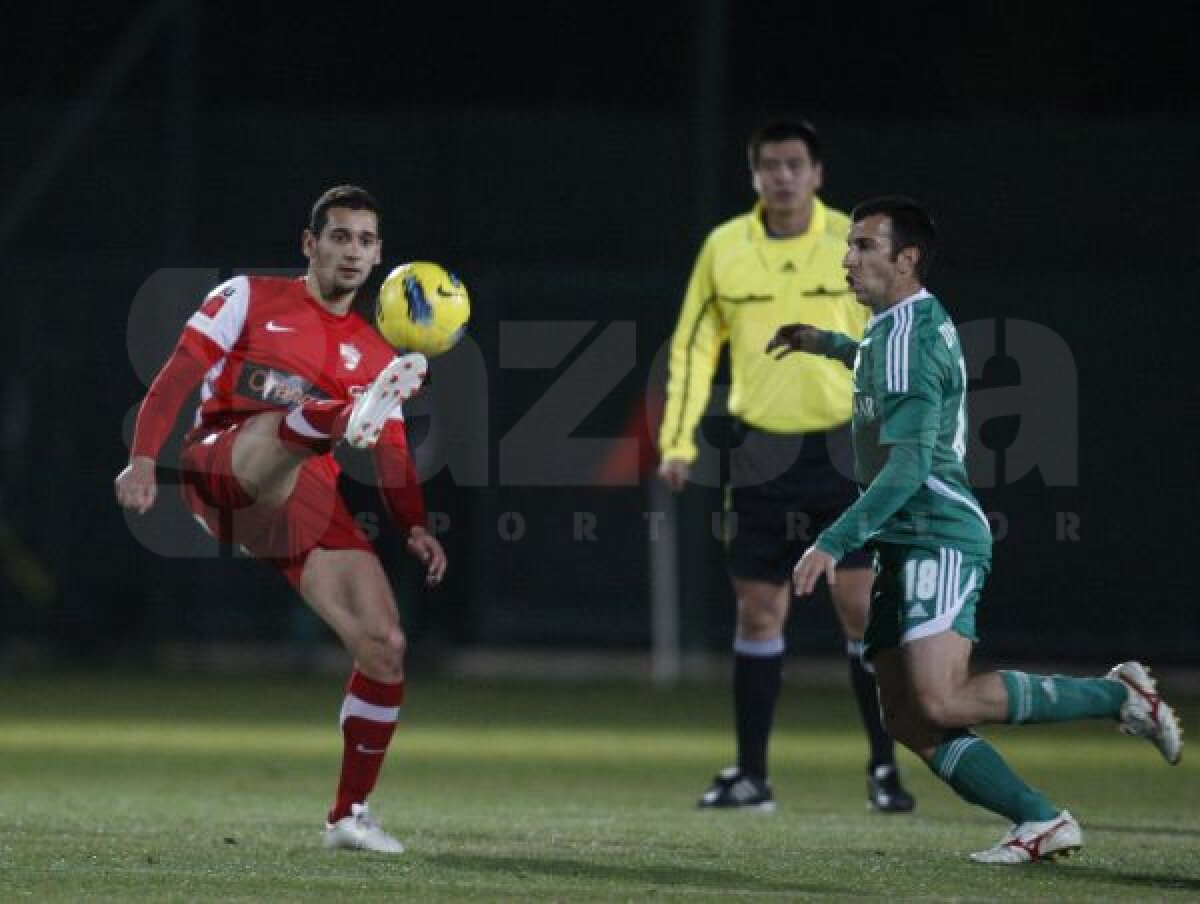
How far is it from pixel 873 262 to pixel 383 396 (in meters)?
1.48

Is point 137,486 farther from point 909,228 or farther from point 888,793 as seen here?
point 888,793

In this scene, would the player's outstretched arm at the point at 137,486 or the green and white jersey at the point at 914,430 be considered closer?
the green and white jersey at the point at 914,430

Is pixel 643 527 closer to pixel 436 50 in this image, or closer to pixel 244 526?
pixel 436 50

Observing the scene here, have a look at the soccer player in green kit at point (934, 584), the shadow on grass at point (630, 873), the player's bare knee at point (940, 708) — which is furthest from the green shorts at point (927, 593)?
the shadow on grass at point (630, 873)

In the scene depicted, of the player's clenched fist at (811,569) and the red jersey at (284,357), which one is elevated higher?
the red jersey at (284,357)

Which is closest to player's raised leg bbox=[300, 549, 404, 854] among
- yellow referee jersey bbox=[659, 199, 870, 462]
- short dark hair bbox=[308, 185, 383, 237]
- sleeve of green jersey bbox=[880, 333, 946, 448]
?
short dark hair bbox=[308, 185, 383, 237]

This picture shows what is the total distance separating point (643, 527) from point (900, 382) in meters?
10.1

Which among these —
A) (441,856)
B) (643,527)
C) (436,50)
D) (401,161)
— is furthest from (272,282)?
(436,50)

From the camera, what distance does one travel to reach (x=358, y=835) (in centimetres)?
717

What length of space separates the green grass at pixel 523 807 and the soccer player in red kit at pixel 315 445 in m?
0.50

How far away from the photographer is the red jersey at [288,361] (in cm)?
741

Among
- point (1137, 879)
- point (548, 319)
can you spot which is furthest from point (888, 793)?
point (548, 319)

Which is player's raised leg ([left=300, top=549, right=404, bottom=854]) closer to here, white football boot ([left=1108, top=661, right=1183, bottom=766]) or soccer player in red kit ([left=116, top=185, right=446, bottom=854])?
soccer player in red kit ([left=116, top=185, right=446, bottom=854])

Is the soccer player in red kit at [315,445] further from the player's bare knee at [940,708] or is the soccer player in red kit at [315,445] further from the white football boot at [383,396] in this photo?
the player's bare knee at [940,708]
